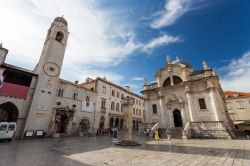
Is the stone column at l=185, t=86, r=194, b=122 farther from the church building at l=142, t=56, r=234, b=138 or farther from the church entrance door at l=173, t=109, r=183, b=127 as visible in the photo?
the church entrance door at l=173, t=109, r=183, b=127

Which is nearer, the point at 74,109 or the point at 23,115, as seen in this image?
the point at 23,115

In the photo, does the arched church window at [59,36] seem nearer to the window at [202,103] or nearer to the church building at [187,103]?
the church building at [187,103]

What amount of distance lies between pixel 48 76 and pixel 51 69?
4.66 ft

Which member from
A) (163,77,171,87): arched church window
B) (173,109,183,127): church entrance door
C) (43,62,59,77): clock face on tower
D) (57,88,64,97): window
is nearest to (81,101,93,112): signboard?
(57,88,64,97): window

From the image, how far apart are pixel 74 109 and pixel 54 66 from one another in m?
8.35

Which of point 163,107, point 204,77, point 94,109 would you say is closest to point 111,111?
point 94,109

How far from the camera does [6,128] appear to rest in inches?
587

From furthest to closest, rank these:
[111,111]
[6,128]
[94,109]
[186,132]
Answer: [111,111] → [94,109] → [186,132] → [6,128]

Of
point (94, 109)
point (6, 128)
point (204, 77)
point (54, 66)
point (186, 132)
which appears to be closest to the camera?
point (6, 128)

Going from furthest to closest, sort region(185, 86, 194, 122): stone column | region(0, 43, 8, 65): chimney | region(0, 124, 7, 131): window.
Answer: region(185, 86, 194, 122): stone column < region(0, 43, 8, 65): chimney < region(0, 124, 7, 131): window

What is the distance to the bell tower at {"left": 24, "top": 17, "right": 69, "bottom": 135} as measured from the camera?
19102 mm

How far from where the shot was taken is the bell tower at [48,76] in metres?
19.1

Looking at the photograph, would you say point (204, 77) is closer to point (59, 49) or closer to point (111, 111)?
point (111, 111)

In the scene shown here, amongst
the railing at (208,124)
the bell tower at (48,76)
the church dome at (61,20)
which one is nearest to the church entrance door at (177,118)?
the railing at (208,124)
